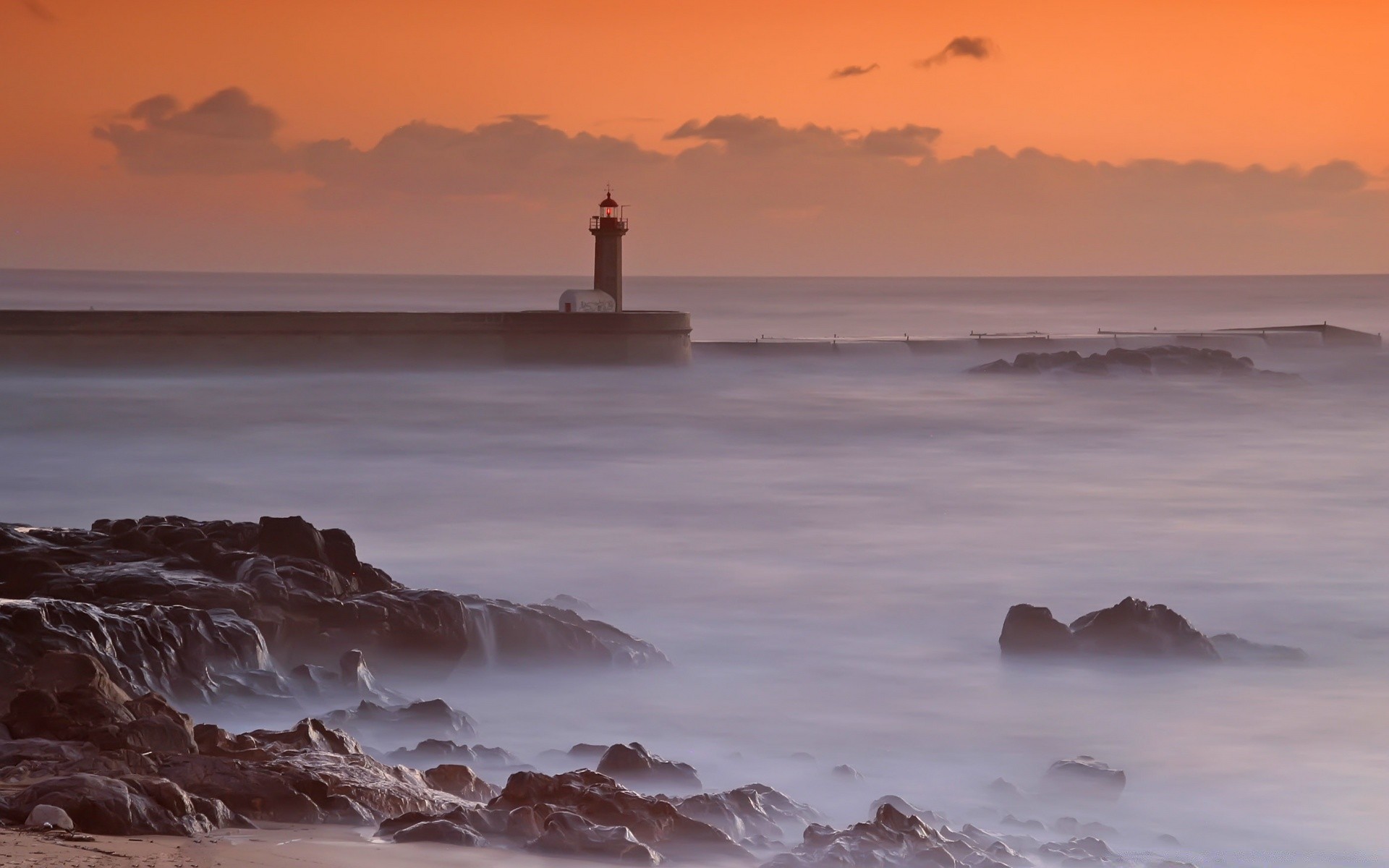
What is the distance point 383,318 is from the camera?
75.2ft

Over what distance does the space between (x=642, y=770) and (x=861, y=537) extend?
619 cm

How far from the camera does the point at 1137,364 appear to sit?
28828 millimetres

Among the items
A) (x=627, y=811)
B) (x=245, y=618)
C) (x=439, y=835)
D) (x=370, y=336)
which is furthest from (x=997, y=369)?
(x=439, y=835)

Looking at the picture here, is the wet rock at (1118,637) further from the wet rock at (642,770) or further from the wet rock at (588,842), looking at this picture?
the wet rock at (588,842)

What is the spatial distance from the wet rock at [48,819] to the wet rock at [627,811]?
97cm

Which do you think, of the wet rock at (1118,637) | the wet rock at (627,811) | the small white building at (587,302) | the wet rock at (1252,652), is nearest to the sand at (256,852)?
the wet rock at (627,811)

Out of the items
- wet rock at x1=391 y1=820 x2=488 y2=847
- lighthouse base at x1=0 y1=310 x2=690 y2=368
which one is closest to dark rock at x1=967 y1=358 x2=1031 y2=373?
lighthouse base at x1=0 y1=310 x2=690 y2=368

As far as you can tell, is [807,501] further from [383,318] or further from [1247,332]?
[1247,332]

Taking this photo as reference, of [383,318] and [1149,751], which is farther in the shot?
[383,318]

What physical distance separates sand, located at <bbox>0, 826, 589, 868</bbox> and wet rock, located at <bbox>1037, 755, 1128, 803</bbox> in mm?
1866

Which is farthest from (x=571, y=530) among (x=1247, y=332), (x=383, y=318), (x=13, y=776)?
(x=1247, y=332)

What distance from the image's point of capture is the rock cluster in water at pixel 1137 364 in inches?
1126

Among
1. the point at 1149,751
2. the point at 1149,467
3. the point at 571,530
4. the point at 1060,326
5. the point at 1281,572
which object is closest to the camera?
the point at 1149,751

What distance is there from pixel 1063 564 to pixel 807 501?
3.21m
